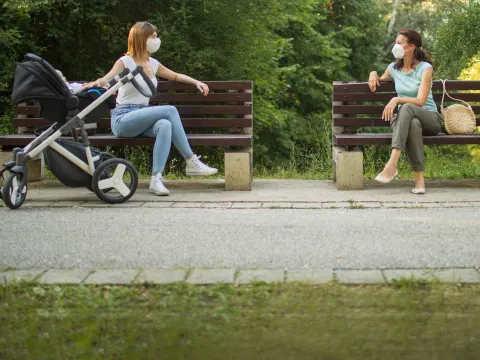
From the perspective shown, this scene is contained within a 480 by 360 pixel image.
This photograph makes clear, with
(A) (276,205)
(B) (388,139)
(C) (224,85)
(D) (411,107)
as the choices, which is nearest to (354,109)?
(B) (388,139)

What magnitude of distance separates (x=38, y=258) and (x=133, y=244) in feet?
2.20

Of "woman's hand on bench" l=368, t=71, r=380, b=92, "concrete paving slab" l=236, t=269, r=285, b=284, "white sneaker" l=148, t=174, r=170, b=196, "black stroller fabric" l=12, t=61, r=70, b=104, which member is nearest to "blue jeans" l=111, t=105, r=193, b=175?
"white sneaker" l=148, t=174, r=170, b=196

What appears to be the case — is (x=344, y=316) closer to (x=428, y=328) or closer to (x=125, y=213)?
(x=428, y=328)

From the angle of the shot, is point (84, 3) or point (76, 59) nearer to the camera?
point (84, 3)

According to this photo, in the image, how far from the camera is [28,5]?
11.8 meters

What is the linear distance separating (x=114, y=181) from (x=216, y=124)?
5.89 ft

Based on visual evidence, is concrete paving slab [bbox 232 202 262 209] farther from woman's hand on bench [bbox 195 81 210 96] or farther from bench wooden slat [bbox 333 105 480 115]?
bench wooden slat [bbox 333 105 480 115]

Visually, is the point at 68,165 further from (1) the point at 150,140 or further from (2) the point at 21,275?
(2) the point at 21,275

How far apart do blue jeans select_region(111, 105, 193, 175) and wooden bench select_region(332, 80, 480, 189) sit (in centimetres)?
156

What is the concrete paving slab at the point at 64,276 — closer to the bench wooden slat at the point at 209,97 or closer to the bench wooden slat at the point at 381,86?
the bench wooden slat at the point at 209,97

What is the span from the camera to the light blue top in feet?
27.9

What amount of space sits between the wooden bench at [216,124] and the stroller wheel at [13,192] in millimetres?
→ 1304

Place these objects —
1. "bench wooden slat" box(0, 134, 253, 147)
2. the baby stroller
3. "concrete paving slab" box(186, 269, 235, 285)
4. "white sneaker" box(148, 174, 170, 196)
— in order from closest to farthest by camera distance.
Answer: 1. "concrete paving slab" box(186, 269, 235, 285)
2. the baby stroller
3. "white sneaker" box(148, 174, 170, 196)
4. "bench wooden slat" box(0, 134, 253, 147)

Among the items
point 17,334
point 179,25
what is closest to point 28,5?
point 179,25
